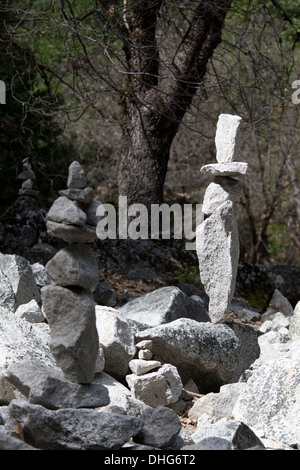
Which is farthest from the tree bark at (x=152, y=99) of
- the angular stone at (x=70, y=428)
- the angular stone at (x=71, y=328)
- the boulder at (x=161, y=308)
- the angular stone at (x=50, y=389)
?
the angular stone at (x=70, y=428)

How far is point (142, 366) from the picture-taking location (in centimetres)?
512

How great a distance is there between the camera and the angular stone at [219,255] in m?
6.01

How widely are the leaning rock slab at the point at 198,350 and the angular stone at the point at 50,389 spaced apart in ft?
4.56

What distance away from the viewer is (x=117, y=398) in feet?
14.8

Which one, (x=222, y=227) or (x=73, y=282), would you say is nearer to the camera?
(x=73, y=282)

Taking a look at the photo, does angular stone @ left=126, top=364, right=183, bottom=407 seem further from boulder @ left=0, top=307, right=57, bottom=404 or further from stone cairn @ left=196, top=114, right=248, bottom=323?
stone cairn @ left=196, top=114, right=248, bottom=323

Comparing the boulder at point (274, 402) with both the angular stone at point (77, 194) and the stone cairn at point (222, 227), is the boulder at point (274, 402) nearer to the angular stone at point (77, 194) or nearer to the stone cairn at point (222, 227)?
the stone cairn at point (222, 227)

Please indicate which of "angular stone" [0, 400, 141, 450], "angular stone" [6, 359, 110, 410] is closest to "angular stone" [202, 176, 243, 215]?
"angular stone" [6, 359, 110, 410]

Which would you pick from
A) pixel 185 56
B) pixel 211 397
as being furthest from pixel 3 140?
pixel 211 397

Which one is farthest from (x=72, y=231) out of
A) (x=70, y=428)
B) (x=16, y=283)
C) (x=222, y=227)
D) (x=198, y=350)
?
(x=222, y=227)

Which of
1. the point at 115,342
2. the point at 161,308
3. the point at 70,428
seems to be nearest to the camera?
the point at 70,428

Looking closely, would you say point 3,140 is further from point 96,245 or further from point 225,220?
point 225,220

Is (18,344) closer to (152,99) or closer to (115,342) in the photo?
(115,342)

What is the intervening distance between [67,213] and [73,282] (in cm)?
41
